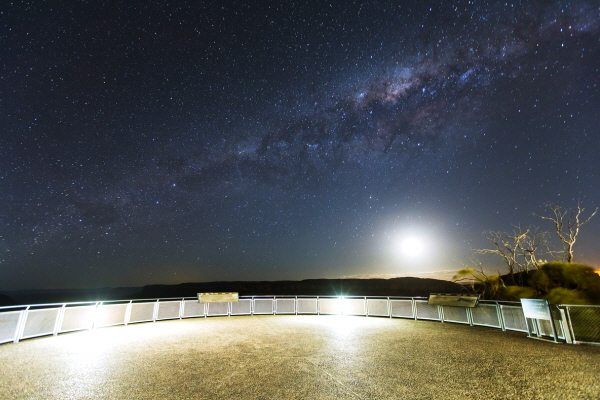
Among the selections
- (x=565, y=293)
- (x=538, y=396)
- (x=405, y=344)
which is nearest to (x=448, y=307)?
(x=565, y=293)

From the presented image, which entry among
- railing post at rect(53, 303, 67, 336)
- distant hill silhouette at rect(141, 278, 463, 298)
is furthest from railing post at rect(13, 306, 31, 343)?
distant hill silhouette at rect(141, 278, 463, 298)

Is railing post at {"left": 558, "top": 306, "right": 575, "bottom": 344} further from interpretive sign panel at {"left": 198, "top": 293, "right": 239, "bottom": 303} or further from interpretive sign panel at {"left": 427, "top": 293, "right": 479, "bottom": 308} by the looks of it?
interpretive sign panel at {"left": 198, "top": 293, "right": 239, "bottom": 303}

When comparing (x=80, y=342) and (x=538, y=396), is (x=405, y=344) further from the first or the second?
(x=80, y=342)

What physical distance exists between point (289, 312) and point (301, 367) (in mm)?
Result: 12336

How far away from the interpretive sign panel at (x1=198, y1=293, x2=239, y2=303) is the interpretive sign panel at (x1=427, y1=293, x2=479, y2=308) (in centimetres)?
1039

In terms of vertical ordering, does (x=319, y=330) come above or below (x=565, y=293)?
below

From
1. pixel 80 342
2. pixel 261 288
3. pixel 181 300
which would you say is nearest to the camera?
pixel 80 342

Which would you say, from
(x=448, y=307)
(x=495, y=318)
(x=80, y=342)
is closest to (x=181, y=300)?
(x=80, y=342)

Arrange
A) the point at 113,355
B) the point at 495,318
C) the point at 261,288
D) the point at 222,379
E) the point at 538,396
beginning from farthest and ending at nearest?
the point at 261,288, the point at 495,318, the point at 113,355, the point at 222,379, the point at 538,396

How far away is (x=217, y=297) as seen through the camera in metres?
16.0

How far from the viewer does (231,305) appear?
17.1m

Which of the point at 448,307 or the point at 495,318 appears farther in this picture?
the point at 448,307

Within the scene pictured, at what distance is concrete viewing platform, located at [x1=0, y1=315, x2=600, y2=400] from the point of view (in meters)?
4.52

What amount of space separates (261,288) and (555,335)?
339 ft
